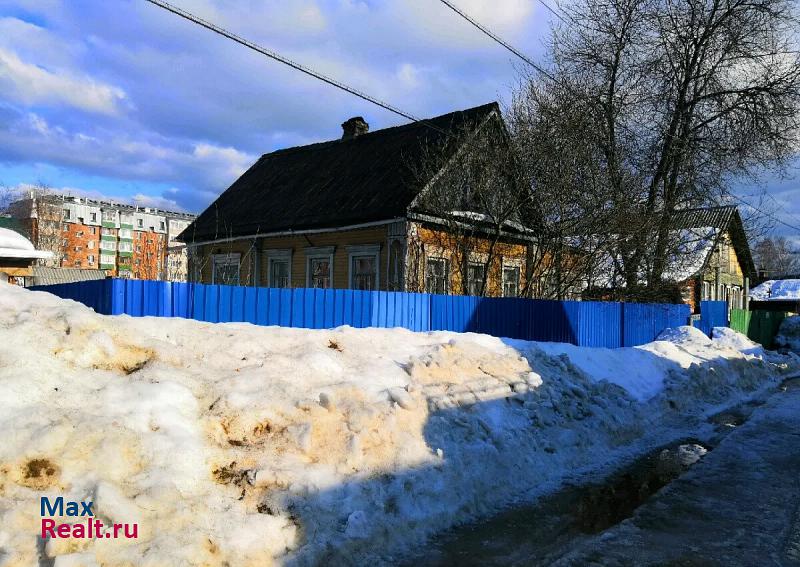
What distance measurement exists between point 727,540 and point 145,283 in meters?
6.91

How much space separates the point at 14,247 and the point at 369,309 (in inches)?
300

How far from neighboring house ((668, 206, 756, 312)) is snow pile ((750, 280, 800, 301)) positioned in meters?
6.37

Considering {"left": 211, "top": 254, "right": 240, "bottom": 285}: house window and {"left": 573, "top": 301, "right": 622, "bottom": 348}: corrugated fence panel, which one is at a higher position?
{"left": 211, "top": 254, "right": 240, "bottom": 285}: house window

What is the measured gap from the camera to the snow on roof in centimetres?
1145

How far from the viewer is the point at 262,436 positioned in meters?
5.02

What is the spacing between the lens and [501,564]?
4.21 metres

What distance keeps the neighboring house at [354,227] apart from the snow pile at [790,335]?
49.0ft

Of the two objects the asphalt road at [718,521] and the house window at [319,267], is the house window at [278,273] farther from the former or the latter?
the asphalt road at [718,521]

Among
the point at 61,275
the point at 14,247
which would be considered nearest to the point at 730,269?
the point at 14,247

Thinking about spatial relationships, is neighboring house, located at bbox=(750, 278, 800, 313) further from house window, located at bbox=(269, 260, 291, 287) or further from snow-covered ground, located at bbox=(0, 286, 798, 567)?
snow-covered ground, located at bbox=(0, 286, 798, 567)

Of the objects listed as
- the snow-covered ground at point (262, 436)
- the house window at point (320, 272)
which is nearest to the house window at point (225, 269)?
the house window at point (320, 272)

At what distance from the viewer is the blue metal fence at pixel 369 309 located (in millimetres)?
7504

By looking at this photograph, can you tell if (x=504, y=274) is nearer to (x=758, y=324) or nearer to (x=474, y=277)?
(x=474, y=277)

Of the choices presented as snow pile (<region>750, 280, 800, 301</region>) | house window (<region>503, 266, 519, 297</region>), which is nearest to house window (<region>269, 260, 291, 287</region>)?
house window (<region>503, 266, 519, 297</region>)
